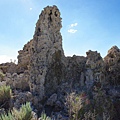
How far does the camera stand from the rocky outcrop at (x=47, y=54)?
1008 cm

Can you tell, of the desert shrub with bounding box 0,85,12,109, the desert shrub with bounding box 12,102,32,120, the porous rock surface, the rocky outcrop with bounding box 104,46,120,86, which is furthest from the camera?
the rocky outcrop with bounding box 104,46,120,86

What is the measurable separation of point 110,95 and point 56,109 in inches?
97.3

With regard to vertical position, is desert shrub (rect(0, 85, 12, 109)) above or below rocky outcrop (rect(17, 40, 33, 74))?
below

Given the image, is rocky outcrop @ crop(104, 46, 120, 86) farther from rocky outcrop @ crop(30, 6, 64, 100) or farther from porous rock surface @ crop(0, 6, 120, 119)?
rocky outcrop @ crop(30, 6, 64, 100)

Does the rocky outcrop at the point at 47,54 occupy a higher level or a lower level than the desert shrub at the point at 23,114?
higher

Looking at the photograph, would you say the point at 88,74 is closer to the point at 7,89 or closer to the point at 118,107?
the point at 118,107

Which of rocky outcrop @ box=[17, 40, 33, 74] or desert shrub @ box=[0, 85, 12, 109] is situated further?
rocky outcrop @ box=[17, 40, 33, 74]

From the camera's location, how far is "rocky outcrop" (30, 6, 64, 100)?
33.1 feet

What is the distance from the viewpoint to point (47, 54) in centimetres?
1042

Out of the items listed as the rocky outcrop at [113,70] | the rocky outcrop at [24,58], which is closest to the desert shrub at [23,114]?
the rocky outcrop at [113,70]

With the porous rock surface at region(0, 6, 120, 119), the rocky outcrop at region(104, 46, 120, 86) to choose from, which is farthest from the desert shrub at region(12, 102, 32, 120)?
the rocky outcrop at region(104, 46, 120, 86)

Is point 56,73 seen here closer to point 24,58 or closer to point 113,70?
point 113,70

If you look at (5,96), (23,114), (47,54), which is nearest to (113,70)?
(47,54)

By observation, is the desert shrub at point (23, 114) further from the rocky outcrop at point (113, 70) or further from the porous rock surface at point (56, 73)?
the rocky outcrop at point (113, 70)
